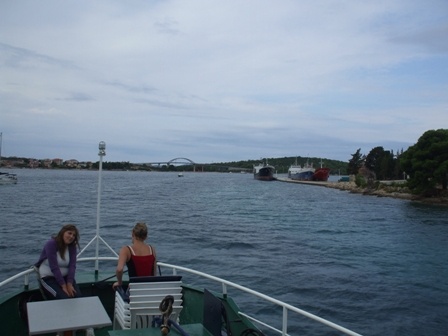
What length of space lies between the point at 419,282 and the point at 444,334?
6840 mm

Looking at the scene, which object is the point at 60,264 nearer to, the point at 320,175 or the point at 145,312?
the point at 145,312

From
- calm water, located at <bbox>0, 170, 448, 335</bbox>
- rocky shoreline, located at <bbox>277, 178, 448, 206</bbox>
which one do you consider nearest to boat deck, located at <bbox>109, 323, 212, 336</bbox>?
calm water, located at <bbox>0, 170, 448, 335</bbox>

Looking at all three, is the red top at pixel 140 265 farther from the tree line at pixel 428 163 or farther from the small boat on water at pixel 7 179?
the small boat on water at pixel 7 179

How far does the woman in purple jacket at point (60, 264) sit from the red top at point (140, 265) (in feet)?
2.48

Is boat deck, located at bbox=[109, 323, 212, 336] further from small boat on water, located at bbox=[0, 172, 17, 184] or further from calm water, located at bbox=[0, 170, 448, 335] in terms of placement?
small boat on water, located at bbox=[0, 172, 17, 184]

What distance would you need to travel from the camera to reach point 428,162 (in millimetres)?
74000

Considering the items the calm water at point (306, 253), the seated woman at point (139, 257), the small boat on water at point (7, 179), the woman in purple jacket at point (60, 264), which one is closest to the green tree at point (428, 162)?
the calm water at point (306, 253)

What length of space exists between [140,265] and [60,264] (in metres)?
1.02

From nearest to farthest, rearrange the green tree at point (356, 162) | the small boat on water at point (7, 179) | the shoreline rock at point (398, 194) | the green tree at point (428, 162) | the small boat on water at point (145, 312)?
the small boat on water at point (145, 312) → the shoreline rock at point (398, 194) → the green tree at point (428, 162) → the small boat on water at point (7, 179) → the green tree at point (356, 162)

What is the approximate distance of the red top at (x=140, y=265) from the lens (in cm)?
625

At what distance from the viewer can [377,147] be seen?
503 ft

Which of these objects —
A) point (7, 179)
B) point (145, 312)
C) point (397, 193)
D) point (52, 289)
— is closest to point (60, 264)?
point (52, 289)

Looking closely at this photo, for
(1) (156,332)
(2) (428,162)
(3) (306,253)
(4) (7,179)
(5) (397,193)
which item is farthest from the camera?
(4) (7,179)

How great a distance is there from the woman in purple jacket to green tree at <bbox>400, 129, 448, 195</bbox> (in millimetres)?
73062
